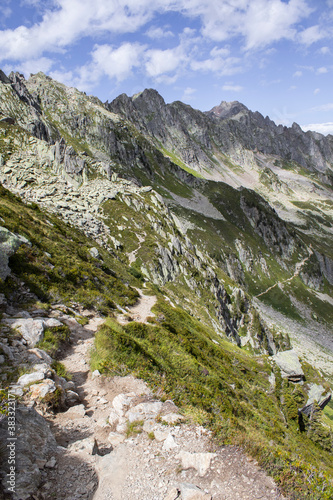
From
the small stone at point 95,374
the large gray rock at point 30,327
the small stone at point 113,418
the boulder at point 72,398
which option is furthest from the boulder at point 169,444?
the large gray rock at point 30,327

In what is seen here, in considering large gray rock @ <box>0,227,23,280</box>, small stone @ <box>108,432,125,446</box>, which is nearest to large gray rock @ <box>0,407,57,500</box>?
small stone @ <box>108,432,125,446</box>

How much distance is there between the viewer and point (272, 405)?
1958 centimetres

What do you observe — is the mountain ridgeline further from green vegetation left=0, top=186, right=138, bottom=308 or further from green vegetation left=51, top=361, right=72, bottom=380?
green vegetation left=51, top=361, right=72, bottom=380

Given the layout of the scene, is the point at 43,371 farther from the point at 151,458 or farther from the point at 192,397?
the point at 192,397

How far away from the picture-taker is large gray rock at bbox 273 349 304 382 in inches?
945

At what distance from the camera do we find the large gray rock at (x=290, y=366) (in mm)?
24016

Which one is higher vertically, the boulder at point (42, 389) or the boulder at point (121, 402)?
the boulder at point (42, 389)

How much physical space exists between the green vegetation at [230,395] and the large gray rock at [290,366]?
84cm

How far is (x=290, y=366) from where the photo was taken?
24.8 metres

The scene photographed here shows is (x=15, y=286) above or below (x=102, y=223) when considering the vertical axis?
below

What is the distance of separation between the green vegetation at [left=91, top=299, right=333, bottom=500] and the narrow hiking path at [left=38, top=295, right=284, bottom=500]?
619 millimetres

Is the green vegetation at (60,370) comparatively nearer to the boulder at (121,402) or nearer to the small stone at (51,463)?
the boulder at (121,402)

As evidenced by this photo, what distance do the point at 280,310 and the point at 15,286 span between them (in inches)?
5725

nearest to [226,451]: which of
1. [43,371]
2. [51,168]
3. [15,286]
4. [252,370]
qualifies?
[43,371]
